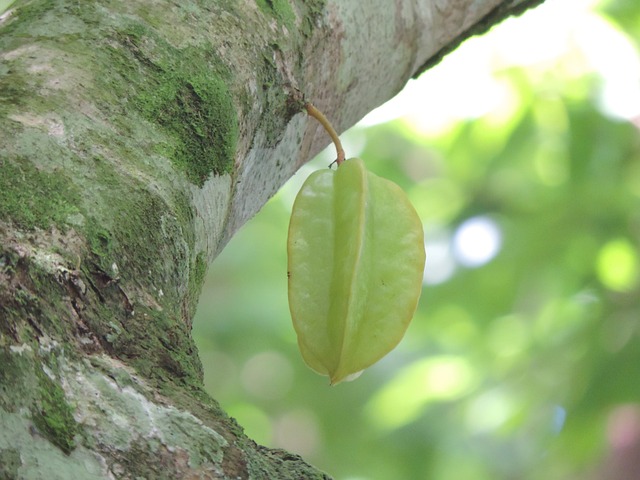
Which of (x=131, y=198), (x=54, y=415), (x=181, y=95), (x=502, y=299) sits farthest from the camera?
(x=502, y=299)

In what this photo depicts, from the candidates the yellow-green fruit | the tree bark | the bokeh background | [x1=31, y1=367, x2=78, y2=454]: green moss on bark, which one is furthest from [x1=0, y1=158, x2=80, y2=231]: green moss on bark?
the bokeh background

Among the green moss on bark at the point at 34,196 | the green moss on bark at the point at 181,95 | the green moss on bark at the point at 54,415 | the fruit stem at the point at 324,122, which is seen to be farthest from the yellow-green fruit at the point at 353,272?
the green moss on bark at the point at 54,415

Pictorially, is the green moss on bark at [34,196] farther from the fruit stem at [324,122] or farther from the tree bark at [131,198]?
the fruit stem at [324,122]

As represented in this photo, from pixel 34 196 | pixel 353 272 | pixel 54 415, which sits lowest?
pixel 54 415

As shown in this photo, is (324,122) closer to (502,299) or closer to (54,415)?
(54,415)

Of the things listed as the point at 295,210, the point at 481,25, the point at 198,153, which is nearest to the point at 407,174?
the point at 481,25

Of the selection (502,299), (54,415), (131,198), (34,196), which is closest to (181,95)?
(131,198)
